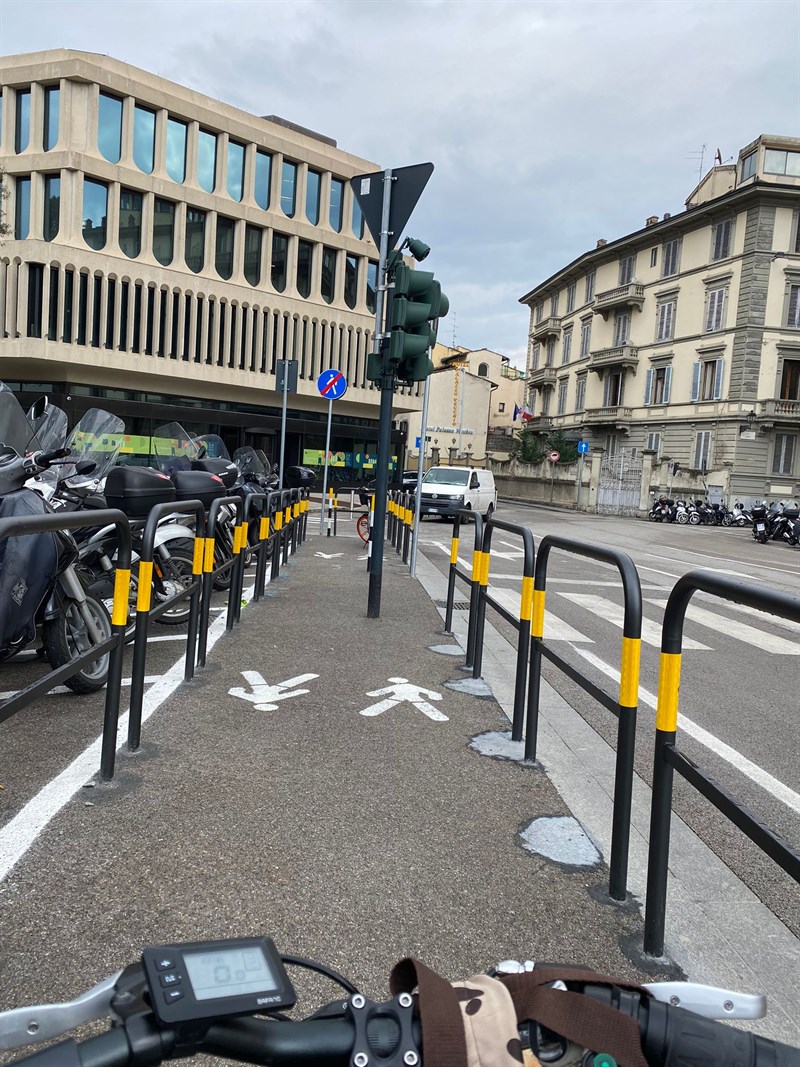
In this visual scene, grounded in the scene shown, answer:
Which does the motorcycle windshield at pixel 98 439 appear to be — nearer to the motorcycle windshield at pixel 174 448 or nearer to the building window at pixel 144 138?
the motorcycle windshield at pixel 174 448

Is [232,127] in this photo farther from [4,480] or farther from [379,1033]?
[379,1033]

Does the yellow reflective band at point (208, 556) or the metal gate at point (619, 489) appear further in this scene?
the metal gate at point (619, 489)

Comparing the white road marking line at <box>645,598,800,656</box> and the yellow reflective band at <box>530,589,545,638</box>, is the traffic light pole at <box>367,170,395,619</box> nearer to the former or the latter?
the white road marking line at <box>645,598,800,656</box>

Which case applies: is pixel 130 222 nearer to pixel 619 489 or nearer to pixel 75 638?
pixel 619 489

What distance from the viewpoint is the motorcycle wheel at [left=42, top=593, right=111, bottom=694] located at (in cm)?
465

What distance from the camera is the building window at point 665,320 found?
47.3 metres

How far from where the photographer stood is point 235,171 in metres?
38.2

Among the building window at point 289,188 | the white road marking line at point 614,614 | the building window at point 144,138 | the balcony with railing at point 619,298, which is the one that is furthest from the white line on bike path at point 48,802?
the balcony with railing at point 619,298

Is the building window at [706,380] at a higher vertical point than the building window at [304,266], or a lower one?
lower

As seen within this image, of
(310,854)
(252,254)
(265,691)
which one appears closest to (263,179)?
(252,254)

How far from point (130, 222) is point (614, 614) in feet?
104

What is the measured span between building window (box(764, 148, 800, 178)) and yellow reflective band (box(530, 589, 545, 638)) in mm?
44140

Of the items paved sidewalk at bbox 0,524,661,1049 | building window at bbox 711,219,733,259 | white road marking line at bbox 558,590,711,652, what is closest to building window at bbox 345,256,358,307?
building window at bbox 711,219,733,259

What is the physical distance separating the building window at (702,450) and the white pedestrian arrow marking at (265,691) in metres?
40.9
